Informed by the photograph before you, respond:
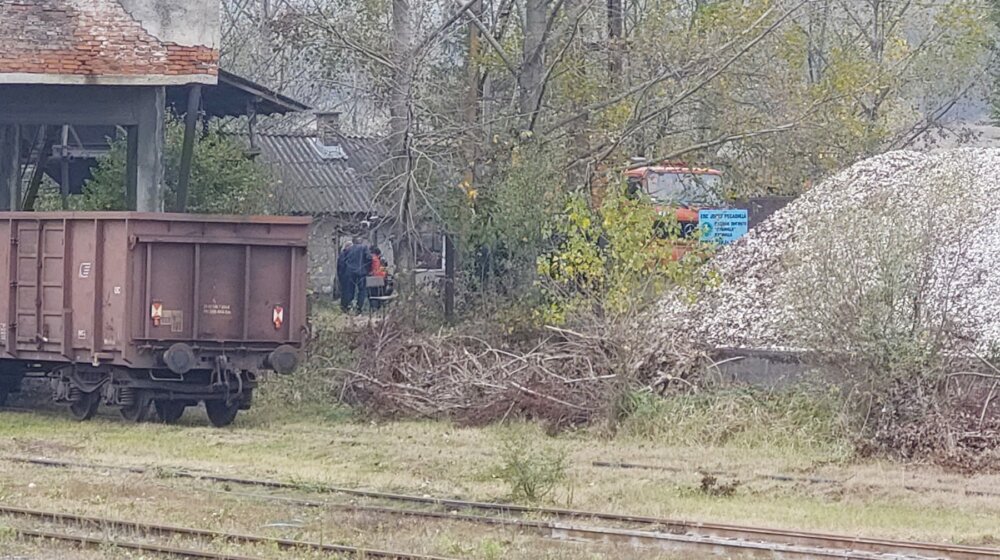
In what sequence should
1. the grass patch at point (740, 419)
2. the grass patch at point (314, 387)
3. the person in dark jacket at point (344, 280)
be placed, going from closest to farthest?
the grass patch at point (740, 419) < the grass patch at point (314, 387) < the person in dark jacket at point (344, 280)

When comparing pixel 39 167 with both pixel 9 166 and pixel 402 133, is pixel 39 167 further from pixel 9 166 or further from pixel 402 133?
pixel 402 133

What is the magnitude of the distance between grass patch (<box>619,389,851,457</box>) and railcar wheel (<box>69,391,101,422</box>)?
21.7 feet

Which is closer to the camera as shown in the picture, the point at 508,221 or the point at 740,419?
the point at 740,419

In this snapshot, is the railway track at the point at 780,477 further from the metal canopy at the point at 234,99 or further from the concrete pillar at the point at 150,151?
the metal canopy at the point at 234,99

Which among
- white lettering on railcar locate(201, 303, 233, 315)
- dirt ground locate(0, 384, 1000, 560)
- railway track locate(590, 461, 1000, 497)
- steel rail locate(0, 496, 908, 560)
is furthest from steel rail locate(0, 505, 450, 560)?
white lettering on railcar locate(201, 303, 233, 315)

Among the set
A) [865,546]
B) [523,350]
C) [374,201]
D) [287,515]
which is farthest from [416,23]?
[865,546]

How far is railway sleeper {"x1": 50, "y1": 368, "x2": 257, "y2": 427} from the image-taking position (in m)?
18.4

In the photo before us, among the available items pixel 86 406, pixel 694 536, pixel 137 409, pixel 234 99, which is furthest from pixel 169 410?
pixel 694 536

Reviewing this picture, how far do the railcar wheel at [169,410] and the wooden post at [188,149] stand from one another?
5478mm

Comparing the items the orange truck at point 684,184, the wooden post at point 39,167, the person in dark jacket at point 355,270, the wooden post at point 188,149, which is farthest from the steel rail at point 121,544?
the person in dark jacket at point 355,270

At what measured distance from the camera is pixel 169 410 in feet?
63.0

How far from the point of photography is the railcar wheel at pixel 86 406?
1889cm

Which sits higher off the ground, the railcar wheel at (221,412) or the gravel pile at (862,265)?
the gravel pile at (862,265)

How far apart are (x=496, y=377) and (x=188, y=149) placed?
7.31 meters
